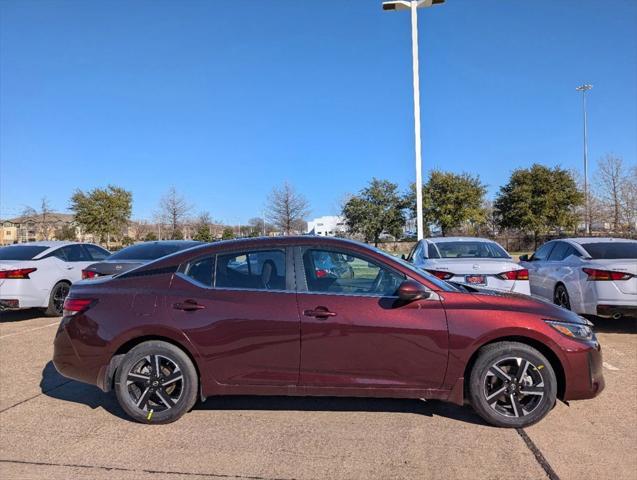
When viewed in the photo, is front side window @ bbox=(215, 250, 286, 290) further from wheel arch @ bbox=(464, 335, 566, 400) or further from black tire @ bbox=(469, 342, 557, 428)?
black tire @ bbox=(469, 342, 557, 428)

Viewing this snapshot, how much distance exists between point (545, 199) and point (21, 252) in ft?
107

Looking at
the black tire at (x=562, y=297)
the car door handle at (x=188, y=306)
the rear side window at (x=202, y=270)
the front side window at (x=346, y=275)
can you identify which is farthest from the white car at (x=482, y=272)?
the car door handle at (x=188, y=306)

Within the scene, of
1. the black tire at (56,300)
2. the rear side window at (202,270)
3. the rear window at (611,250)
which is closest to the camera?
the rear side window at (202,270)

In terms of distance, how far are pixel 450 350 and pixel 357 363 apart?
0.74 metres

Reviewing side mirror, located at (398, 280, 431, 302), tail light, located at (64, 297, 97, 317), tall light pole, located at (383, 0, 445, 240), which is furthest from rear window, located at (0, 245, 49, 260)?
tall light pole, located at (383, 0, 445, 240)

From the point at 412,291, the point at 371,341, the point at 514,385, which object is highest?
the point at 412,291

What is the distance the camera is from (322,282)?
400 centimetres

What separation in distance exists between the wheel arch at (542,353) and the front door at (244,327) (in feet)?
4.54

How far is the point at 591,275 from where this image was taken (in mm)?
7172

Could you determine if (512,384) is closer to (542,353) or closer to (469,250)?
(542,353)

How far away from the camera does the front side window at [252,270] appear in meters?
4.03

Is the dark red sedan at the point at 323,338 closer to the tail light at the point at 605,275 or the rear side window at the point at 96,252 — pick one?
the tail light at the point at 605,275

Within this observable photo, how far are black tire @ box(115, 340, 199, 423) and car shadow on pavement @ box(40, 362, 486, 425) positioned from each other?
33 cm

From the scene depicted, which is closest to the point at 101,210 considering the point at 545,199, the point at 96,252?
the point at 96,252
